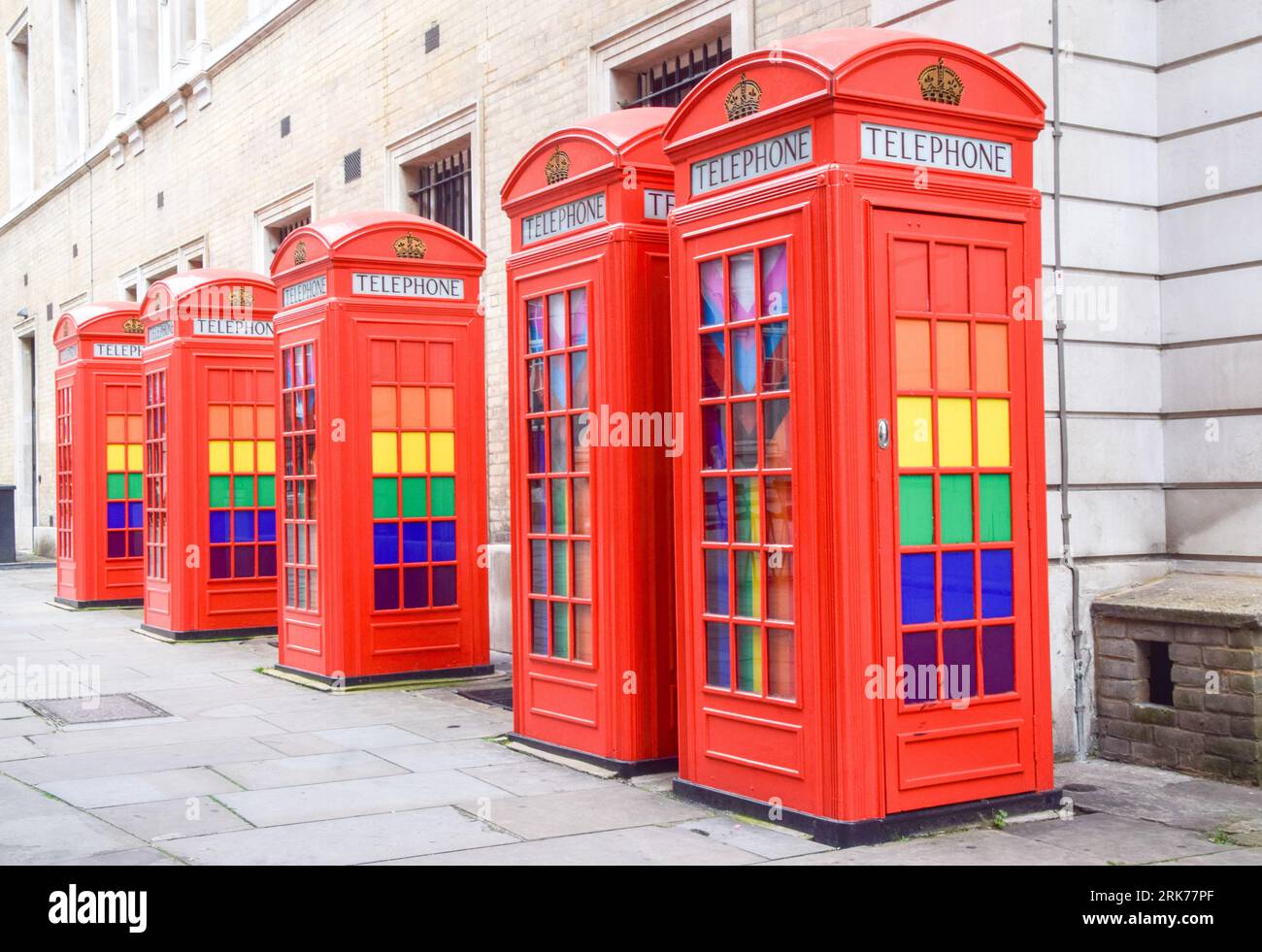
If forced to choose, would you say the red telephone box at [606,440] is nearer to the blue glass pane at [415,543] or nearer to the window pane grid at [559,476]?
the window pane grid at [559,476]

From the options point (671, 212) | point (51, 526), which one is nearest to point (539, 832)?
point (671, 212)

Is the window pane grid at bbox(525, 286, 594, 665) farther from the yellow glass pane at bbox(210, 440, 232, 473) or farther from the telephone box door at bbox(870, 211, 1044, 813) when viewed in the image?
the yellow glass pane at bbox(210, 440, 232, 473)

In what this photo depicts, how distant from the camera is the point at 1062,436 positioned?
25.3ft

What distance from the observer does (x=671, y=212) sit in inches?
261

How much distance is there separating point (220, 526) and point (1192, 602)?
368 inches

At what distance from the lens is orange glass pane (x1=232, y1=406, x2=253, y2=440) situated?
44.2 feet

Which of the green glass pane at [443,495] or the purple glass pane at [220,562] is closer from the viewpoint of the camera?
the green glass pane at [443,495]

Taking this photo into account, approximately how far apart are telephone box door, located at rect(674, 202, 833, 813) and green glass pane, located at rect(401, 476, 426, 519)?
14.4ft

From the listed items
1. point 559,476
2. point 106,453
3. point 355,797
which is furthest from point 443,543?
point 106,453

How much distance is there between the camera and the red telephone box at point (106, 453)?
16453 millimetres

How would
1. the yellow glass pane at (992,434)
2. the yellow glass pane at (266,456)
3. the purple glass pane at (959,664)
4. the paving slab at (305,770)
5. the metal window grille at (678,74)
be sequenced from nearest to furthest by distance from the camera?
the purple glass pane at (959,664) → the yellow glass pane at (992,434) → the paving slab at (305,770) → the metal window grille at (678,74) → the yellow glass pane at (266,456)

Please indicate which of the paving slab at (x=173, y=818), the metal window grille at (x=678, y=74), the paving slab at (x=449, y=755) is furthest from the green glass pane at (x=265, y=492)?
the paving slab at (x=173, y=818)

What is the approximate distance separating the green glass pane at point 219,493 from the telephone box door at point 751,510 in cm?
804

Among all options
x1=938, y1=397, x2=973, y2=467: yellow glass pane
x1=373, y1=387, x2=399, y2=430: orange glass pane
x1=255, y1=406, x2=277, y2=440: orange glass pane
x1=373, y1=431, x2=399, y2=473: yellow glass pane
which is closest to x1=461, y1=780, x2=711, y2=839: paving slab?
x1=938, y1=397, x2=973, y2=467: yellow glass pane
